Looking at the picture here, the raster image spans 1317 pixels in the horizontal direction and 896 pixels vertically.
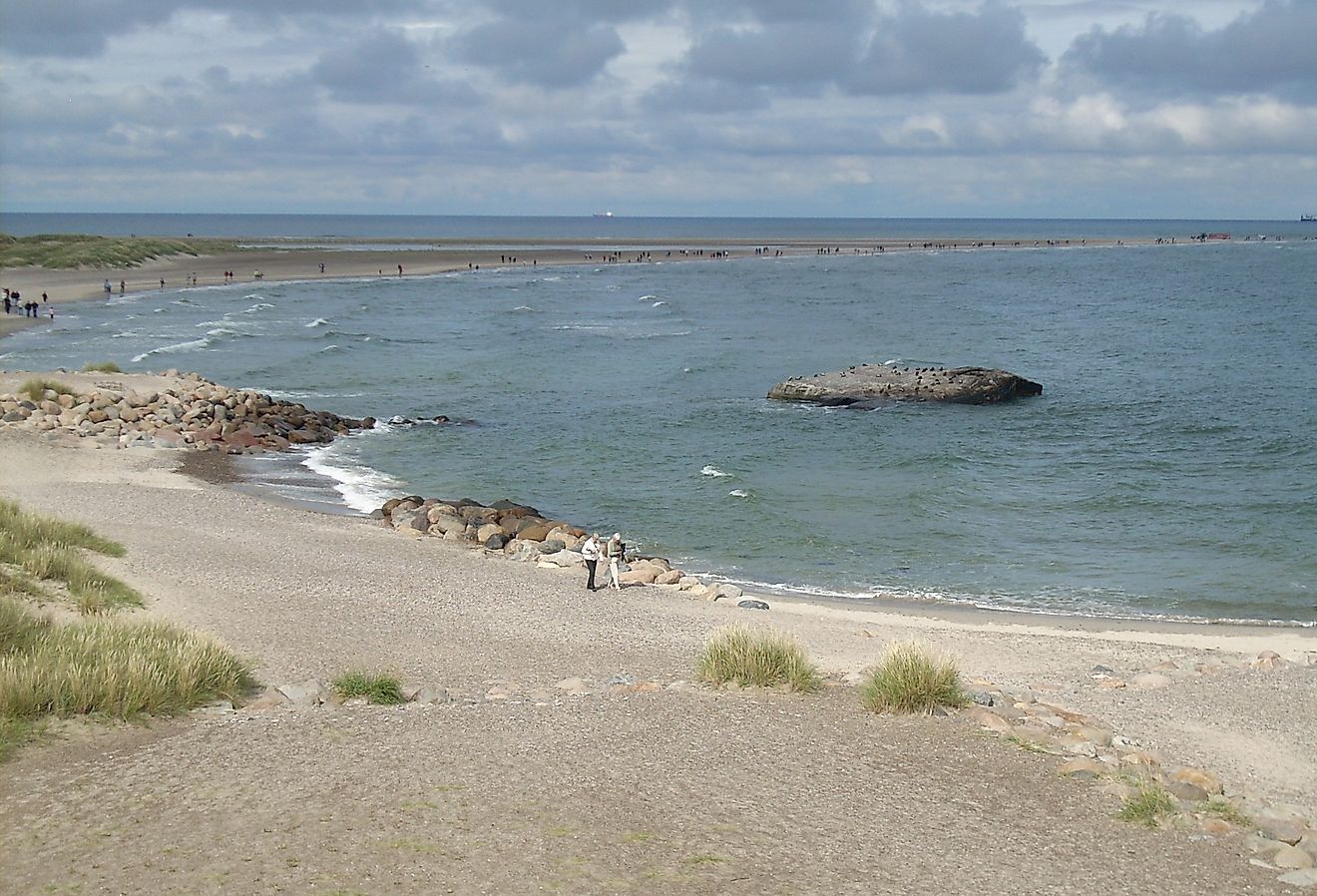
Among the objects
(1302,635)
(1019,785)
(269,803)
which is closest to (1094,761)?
(1019,785)

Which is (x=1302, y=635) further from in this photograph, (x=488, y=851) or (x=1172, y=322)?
(x=1172, y=322)

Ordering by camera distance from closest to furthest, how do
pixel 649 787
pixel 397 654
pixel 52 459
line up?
1. pixel 649 787
2. pixel 397 654
3. pixel 52 459

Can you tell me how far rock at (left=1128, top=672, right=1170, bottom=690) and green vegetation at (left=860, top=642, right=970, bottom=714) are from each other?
3181 millimetres

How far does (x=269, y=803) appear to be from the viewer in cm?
897

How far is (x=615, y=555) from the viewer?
20.2 meters

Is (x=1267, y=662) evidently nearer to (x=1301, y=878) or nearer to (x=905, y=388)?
(x=1301, y=878)

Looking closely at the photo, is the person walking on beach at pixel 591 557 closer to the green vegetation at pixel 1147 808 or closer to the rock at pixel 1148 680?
the rock at pixel 1148 680

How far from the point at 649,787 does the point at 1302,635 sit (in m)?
12.3

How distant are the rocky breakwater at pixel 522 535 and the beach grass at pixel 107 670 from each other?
323 inches

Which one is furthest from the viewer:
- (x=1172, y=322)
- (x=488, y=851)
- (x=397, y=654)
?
(x=1172, y=322)

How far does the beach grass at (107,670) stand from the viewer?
33.6ft

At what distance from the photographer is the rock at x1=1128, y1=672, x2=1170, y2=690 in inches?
551

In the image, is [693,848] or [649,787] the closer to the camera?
[693,848]

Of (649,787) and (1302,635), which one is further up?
(649,787)
